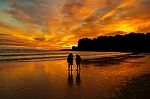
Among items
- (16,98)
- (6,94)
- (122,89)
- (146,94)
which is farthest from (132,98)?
(6,94)

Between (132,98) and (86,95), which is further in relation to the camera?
(86,95)

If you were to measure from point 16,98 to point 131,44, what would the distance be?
196 metres

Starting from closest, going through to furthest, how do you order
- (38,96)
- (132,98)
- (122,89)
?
1. (132,98)
2. (38,96)
3. (122,89)

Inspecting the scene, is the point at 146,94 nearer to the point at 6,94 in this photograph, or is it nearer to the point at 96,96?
the point at 96,96

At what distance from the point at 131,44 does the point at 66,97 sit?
195 meters

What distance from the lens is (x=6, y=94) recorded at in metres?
12.3

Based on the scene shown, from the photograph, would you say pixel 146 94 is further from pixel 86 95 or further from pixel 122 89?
pixel 86 95

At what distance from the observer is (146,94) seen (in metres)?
12.1

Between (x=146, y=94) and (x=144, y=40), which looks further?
(x=144, y=40)

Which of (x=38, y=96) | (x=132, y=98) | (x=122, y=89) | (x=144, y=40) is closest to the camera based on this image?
(x=132, y=98)

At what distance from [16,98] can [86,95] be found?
3612 mm

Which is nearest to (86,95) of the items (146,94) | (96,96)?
(96,96)

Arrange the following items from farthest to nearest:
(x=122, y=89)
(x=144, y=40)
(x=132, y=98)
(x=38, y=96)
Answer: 1. (x=144, y=40)
2. (x=122, y=89)
3. (x=38, y=96)
4. (x=132, y=98)

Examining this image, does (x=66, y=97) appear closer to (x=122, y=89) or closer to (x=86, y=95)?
(x=86, y=95)
